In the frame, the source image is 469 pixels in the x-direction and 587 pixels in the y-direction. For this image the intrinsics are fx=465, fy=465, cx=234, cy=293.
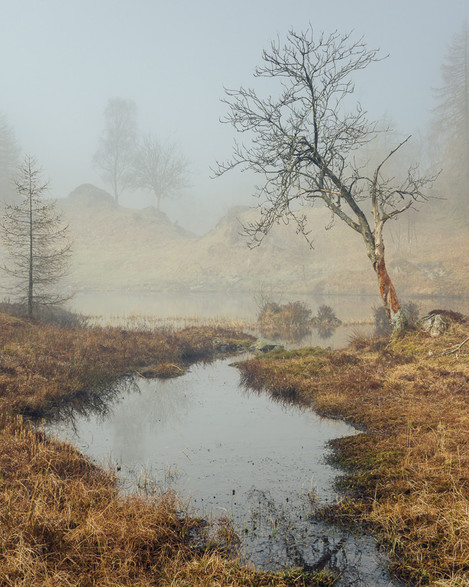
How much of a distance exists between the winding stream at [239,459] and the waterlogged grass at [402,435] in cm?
38

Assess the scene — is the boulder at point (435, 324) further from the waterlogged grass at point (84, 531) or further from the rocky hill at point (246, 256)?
the rocky hill at point (246, 256)

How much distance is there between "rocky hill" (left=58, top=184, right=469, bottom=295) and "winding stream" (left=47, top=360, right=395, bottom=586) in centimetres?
3695

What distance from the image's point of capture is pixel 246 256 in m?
67.0

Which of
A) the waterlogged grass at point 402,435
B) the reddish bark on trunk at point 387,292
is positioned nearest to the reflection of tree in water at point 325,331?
the waterlogged grass at point 402,435

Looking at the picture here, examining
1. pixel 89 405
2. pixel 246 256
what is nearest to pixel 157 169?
pixel 246 256

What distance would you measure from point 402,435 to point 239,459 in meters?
2.88

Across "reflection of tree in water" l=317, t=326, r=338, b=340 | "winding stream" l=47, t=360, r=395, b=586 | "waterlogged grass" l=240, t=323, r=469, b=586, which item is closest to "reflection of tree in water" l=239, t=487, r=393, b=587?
"winding stream" l=47, t=360, r=395, b=586

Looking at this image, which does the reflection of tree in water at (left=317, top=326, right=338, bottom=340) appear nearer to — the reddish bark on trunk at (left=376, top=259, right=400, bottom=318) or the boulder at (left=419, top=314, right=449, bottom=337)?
the reddish bark on trunk at (left=376, top=259, right=400, bottom=318)

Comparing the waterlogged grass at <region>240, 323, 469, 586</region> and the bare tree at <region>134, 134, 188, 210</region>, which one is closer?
the waterlogged grass at <region>240, 323, 469, 586</region>

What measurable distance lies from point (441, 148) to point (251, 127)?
2907 inches

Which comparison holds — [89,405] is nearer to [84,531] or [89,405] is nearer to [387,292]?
[84,531]

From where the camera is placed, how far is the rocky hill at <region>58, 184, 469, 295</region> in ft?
161

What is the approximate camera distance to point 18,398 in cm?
1027

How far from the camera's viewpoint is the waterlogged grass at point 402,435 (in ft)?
15.9
